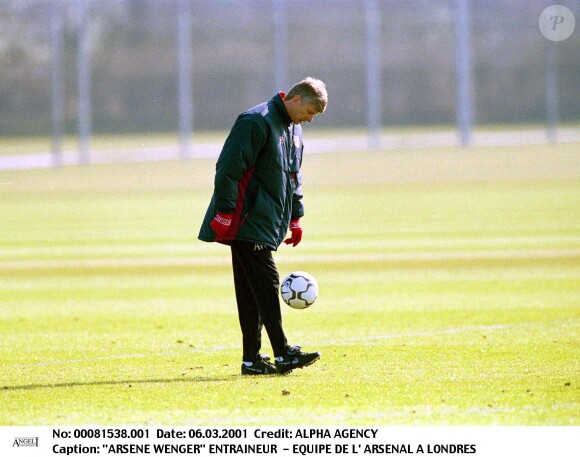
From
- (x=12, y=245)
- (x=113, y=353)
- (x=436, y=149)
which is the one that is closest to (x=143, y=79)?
(x=436, y=149)

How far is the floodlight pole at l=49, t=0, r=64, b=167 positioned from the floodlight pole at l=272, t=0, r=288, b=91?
9.66 meters

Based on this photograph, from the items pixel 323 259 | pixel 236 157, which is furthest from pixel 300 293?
pixel 323 259

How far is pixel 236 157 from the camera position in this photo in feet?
22.4

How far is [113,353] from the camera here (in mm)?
8328

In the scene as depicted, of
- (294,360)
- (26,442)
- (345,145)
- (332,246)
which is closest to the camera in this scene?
(26,442)

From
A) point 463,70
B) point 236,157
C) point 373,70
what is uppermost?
point 373,70

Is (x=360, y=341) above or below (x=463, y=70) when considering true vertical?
below

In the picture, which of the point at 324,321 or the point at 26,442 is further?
the point at 324,321

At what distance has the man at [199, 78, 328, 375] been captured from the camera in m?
6.87

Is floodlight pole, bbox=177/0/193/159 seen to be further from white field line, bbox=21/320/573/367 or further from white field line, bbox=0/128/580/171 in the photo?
white field line, bbox=21/320/573/367

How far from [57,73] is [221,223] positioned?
43.3 m

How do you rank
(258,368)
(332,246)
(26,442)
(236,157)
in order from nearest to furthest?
(26,442), (236,157), (258,368), (332,246)

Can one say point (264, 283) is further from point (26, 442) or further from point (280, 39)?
point (280, 39)

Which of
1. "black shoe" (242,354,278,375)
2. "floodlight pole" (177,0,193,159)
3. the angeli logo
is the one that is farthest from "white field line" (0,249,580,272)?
"floodlight pole" (177,0,193,159)
